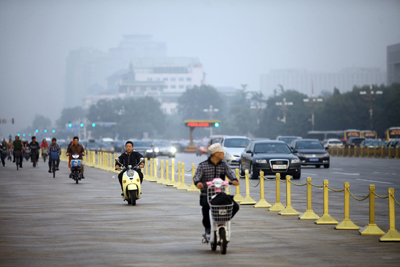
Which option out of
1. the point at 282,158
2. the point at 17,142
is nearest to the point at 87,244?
the point at 282,158

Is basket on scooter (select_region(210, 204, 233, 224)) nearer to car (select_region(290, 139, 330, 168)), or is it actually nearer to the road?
the road

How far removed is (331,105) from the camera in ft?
322

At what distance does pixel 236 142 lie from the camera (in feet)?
120

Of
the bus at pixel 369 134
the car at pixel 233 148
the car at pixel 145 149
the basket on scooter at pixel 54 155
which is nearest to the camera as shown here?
the basket on scooter at pixel 54 155

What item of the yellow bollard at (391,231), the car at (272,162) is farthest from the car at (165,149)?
the yellow bollard at (391,231)

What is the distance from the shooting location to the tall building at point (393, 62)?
5394 inches

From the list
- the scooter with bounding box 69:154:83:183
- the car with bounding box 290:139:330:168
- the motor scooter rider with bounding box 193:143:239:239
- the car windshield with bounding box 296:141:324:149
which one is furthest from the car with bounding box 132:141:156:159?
the motor scooter rider with bounding box 193:143:239:239

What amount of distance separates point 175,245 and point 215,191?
1.25 m

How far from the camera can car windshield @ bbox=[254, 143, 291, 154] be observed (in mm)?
27391

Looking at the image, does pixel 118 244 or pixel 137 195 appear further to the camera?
pixel 137 195

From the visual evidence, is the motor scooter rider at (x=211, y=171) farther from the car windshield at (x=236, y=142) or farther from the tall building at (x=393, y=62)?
the tall building at (x=393, y=62)

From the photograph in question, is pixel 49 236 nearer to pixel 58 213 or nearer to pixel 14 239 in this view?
pixel 14 239

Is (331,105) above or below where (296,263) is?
above

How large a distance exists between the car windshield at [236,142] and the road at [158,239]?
19.6 m
